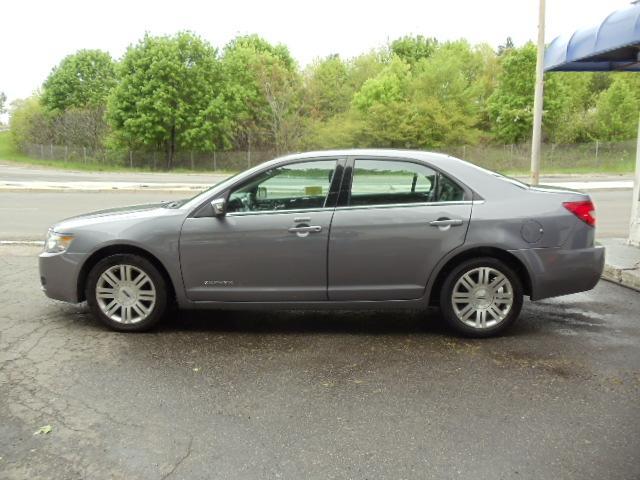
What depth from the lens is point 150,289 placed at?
5.14m

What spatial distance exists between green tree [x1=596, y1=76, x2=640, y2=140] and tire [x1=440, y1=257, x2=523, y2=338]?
50.2 m

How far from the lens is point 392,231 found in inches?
192

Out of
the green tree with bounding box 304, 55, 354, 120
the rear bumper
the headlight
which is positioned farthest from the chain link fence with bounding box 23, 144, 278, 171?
the rear bumper

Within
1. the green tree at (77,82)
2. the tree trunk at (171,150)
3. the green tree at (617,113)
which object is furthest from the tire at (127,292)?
the green tree at (77,82)

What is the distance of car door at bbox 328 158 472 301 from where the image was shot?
488 centimetres

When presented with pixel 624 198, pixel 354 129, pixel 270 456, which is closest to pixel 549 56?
pixel 270 456

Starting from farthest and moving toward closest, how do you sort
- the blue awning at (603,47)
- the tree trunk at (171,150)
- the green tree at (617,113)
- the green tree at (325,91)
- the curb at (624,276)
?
the green tree at (325,91) → the green tree at (617,113) → the tree trunk at (171,150) → the blue awning at (603,47) → the curb at (624,276)

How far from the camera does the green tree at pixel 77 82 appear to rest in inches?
2569

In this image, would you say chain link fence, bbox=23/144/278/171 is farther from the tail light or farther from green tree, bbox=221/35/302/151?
the tail light

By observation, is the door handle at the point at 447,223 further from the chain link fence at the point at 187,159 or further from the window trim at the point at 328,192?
the chain link fence at the point at 187,159

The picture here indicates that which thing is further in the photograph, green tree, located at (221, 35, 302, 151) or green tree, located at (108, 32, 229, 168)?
green tree, located at (221, 35, 302, 151)

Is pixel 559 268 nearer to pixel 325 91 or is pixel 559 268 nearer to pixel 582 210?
pixel 582 210

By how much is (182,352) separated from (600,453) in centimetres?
304

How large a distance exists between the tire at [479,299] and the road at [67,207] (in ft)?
21.4
